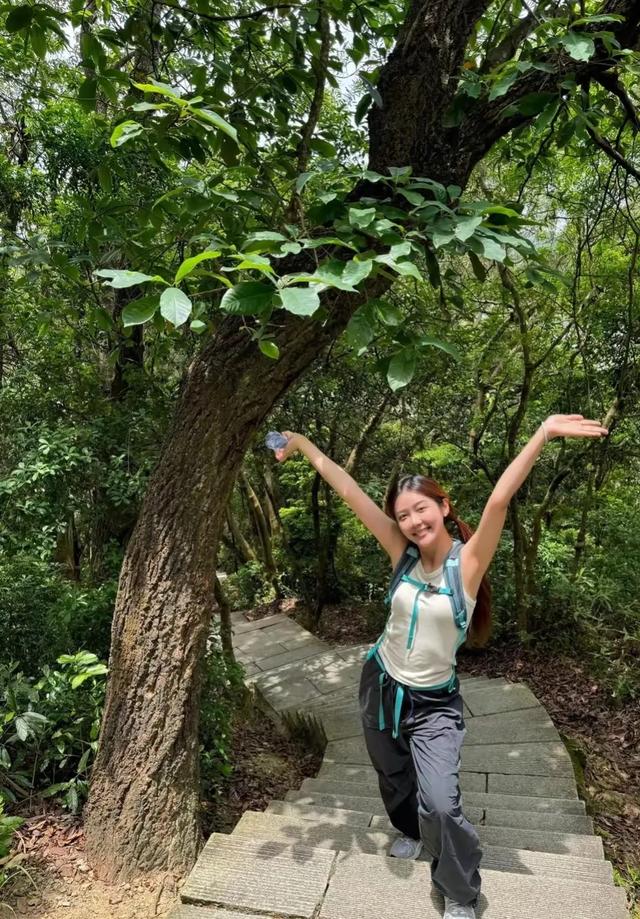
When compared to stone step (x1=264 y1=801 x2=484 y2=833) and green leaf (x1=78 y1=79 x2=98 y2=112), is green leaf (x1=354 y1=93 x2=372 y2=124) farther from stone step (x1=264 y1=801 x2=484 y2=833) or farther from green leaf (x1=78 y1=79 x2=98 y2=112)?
stone step (x1=264 y1=801 x2=484 y2=833)

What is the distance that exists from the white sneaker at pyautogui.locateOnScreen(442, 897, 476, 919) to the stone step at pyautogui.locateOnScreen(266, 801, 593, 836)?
762 mm

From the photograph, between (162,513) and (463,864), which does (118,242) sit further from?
(463,864)

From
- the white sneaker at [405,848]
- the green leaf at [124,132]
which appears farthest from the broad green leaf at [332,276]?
the white sneaker at [405,848]

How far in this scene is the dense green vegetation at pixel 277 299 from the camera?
184 centimetres

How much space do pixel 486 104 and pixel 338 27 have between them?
4.14 feet

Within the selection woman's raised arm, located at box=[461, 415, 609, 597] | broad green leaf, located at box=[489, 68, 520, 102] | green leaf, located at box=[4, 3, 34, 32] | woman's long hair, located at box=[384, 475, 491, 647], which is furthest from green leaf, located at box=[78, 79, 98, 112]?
woman's raised arm, located at box=[461, 415, 609, 597]

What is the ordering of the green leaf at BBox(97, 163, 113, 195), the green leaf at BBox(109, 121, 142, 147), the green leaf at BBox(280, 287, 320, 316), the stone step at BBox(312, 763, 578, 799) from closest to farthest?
the green leaf at BBox(280, 287, 320, 316) → the green leaf at BBox(109, 121, 142, 147) → the green leaf at BBox(97, 163, 113, 195) → the stone step at BBox(312, 763, 578, 799)

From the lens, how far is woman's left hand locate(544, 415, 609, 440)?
72.8 inches

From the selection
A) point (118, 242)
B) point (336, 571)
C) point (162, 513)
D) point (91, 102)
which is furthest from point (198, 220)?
point (336, 571)

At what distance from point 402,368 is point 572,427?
2.25 feet

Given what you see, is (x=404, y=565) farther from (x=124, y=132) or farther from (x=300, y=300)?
(x=124, y=132)

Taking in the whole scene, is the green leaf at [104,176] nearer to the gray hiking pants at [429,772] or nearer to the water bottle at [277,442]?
the water bottle at [277,442]

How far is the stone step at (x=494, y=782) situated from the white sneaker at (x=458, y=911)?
1.40m

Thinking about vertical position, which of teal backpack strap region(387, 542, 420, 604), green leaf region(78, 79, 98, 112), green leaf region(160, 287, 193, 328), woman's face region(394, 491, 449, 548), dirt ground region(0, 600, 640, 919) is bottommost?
dirt ground region(0, 600, 640, 919)
